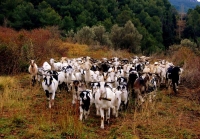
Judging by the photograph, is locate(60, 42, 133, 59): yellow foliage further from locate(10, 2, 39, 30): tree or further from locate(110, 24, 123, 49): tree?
locate(10, 2, 39, 30): tree

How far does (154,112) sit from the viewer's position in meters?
11.0

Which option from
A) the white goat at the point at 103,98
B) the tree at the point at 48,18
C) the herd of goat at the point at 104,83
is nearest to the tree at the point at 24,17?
the tree at the point at 48,18

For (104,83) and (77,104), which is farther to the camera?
(77,104)

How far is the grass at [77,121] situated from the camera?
8505mm

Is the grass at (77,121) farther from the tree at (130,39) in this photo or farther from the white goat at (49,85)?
the tree at (130,39)

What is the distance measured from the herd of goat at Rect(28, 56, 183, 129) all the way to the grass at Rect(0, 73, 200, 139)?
0.40 metres

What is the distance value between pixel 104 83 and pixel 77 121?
1.52 meters

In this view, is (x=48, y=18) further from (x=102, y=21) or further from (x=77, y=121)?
(x=77, y=121)

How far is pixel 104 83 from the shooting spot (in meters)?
9.48

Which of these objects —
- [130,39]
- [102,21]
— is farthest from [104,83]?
[102,21]

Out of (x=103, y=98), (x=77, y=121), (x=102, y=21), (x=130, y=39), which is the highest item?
(x=102, y=21)

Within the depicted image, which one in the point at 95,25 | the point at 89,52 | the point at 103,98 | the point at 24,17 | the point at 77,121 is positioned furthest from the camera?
the point at 95,25

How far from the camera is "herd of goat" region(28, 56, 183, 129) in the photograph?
958cm

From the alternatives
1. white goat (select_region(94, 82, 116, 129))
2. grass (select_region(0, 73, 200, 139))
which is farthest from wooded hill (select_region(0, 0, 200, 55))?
white goat (select_region(94, 82, 116, 129))
